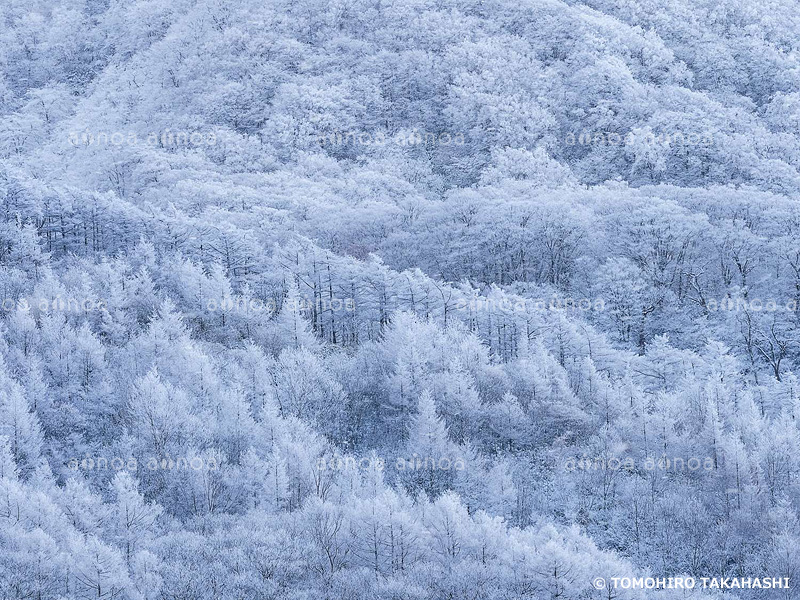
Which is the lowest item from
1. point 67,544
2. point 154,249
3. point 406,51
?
point 67,544

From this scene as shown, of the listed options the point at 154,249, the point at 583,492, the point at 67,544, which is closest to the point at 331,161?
the point at 154,249

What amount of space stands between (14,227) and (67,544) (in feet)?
148

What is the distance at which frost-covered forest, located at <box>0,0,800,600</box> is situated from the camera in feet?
148

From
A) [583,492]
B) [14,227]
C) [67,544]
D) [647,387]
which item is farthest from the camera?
[14,227]

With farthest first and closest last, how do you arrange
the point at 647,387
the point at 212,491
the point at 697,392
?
the point at 647,387
the point at 697,392
the point at 212,491

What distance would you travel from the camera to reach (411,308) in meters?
72.4

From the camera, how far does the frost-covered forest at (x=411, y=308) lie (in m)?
45.2

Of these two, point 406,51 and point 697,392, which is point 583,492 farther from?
point 406,51

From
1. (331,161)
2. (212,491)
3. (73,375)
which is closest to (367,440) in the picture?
(212,491)

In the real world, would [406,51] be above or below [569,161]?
above

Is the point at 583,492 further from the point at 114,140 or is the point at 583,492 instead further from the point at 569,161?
the point at 114,140

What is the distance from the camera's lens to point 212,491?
5056 centimetres

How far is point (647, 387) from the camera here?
66188 millimetres

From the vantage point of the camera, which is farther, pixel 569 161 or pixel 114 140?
pixel 114 140
